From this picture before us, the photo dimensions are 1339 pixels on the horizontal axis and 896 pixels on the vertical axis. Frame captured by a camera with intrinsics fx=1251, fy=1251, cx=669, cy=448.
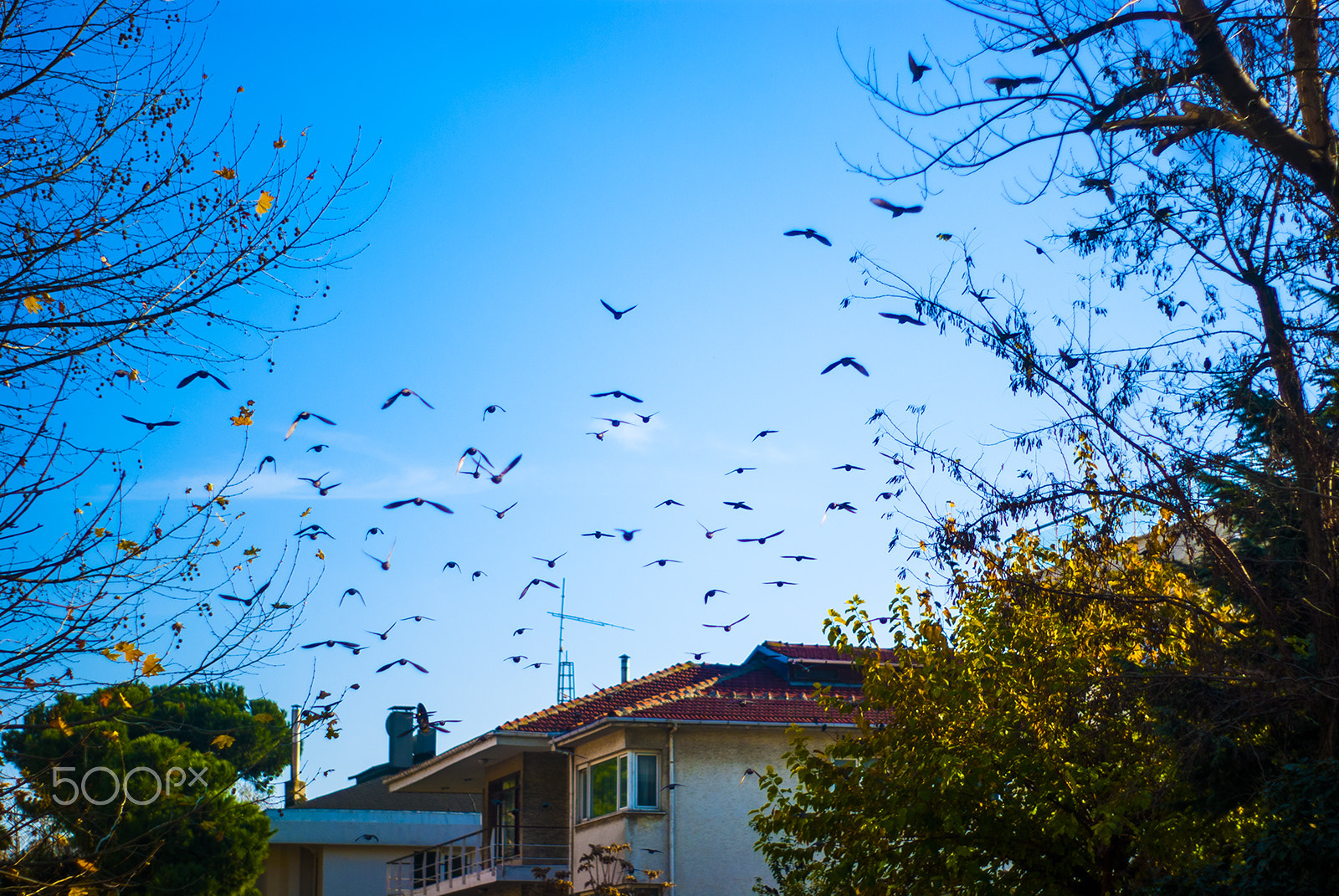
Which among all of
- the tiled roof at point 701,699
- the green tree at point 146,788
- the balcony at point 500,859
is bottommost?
the balcony at point 500,859

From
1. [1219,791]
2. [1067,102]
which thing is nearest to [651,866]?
[1219,791]

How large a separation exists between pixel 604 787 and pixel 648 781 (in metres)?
1.44

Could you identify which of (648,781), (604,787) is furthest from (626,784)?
(604,787)

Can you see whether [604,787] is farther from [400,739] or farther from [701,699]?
[400,739]

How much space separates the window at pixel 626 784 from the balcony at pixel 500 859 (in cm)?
179

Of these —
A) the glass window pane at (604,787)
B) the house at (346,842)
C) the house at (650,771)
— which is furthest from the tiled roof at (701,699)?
the house at (346,842)

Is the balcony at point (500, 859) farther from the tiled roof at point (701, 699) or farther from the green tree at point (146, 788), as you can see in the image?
the green tree at point (146, 788)

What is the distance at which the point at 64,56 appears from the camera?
7859 millimetres

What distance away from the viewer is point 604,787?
80.3 feet

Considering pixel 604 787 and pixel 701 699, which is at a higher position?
pixel 701 699

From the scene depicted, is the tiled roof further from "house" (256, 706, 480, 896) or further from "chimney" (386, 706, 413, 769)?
"chimney" (386, 706, 413, 769)

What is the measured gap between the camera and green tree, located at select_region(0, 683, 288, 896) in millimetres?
7918

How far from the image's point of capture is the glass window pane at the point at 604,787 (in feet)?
78.8

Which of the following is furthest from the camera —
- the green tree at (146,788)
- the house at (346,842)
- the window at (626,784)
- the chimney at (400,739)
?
the chimney at (400,739)
